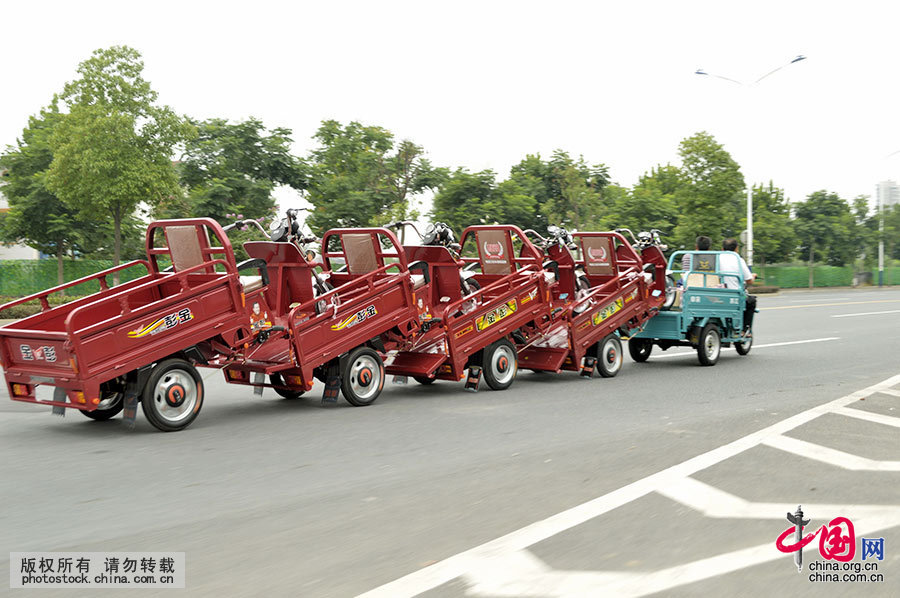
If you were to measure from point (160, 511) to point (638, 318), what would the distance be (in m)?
9.38

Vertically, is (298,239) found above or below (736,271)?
above

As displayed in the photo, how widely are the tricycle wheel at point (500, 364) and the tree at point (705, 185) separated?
33349 millimetres

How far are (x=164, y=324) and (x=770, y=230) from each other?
5006 centimetres

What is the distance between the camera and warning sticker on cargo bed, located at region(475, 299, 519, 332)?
1159cm

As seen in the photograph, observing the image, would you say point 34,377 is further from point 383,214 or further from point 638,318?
point 383,214

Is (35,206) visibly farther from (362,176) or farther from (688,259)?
(688,259)

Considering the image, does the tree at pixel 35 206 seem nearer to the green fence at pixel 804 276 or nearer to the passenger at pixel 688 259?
the passenger at pixel 688 259

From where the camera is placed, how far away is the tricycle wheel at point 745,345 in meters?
16.0

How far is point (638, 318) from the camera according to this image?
1394 cm

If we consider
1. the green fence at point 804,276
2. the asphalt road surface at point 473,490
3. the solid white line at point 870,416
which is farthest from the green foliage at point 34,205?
the green fence at point 804,276

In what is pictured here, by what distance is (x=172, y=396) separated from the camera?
8836 mm

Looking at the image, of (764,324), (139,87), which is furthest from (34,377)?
(139,87)

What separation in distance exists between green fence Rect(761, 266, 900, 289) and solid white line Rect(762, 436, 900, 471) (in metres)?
54.0

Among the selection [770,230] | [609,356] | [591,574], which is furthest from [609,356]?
[770,230]
